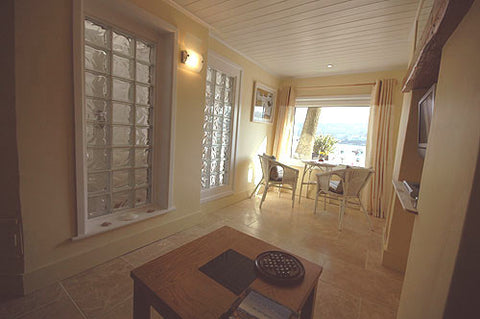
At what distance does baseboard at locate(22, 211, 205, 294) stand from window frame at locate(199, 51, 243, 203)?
0.71 meters

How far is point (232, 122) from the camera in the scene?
3.22m

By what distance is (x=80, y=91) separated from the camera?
4.76ft

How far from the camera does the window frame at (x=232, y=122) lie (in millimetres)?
2851

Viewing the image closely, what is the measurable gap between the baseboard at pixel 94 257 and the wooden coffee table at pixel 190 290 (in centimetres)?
98

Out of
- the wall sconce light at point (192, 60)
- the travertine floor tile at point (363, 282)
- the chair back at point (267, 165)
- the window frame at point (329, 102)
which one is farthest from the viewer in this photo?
the window frame at point (329, 102)

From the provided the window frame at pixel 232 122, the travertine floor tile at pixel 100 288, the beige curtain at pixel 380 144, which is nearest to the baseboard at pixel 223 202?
the window frame at pixel 232 122

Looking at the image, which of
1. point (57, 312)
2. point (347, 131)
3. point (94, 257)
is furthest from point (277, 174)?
point (57, 312)

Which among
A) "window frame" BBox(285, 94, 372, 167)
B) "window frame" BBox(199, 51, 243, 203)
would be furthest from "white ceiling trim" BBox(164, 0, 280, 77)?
"window frame" BBox(285, 94, 372, 167)

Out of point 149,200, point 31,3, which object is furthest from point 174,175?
point 31,3

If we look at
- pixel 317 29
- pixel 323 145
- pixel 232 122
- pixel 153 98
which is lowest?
pixel 323 145

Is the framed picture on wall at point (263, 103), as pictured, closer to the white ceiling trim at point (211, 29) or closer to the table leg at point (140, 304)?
the white ceiling trim at point (211, 29)

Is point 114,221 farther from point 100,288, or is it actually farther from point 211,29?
point 211,29

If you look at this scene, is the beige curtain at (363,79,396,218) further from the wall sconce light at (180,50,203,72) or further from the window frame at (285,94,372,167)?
the wall sconce light at (180,50,203,72)

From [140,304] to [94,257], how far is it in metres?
1.03
